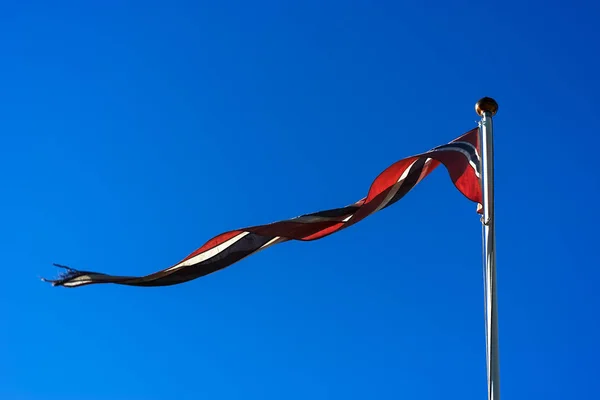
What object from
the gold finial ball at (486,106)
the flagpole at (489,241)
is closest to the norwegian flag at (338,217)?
the flagpole at (489,241)

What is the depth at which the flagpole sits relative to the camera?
1077 centimetres

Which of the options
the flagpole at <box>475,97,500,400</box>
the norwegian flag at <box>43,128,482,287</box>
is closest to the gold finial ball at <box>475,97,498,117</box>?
the flagpole at <box>475,97,500,400</box>

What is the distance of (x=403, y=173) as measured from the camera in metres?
13.7

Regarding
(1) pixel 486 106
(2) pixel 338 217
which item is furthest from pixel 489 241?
(2) pixel 338 217

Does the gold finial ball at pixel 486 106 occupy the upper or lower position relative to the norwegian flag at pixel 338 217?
upper

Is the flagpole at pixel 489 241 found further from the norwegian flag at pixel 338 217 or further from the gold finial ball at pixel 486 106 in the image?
the norwegian flag at pixel 338 217

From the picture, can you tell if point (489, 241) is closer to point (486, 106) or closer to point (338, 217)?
point (486, 106)

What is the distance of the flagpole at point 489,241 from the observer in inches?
424

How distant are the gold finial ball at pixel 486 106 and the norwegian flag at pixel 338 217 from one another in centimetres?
75

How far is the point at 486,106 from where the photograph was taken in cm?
1272

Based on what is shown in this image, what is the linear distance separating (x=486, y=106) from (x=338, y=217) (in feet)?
8.51

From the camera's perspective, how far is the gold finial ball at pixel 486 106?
12711 millimetres

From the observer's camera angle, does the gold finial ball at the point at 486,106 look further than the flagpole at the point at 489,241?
Yes

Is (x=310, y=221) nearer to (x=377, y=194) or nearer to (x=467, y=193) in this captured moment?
(x=377, y=194)
